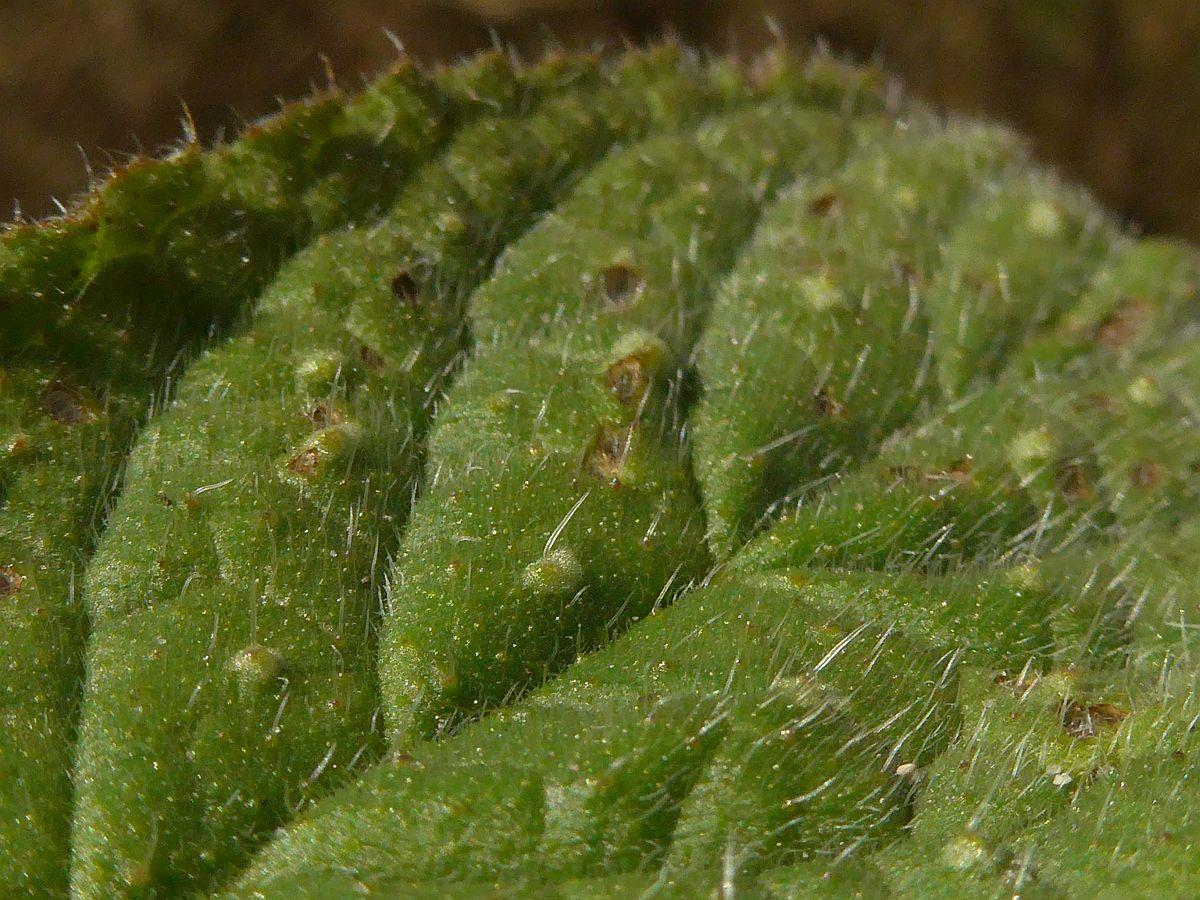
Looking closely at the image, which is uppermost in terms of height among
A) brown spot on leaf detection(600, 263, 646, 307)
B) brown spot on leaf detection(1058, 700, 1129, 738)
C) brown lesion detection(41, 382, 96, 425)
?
brown spot on leaf detection(600, 263, 646, 307)

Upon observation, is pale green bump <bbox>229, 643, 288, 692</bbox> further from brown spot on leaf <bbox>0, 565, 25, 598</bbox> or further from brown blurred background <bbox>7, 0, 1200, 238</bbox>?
brown blurred background <bbox>7, 0, 1200, 238</bbox>

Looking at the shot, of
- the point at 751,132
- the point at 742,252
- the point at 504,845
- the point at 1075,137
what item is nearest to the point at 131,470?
the point at 504,845

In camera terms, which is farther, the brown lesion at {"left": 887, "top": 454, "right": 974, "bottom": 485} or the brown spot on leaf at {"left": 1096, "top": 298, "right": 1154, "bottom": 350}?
the brown spot on leaf at {"left": 1096, "top": 298, "right": 1154, "bottom": 350}

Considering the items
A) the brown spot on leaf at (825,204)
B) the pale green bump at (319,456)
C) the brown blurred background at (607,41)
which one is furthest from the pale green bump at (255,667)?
the brown blurred background at (607,41)

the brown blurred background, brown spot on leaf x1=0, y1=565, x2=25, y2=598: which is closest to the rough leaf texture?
brown spot on leaf x1=0, y1=565, x2=25, y2=598

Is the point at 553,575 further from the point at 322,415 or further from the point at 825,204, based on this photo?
the point at 825,204

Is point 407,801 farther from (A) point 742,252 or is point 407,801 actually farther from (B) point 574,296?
(A) point 742,252

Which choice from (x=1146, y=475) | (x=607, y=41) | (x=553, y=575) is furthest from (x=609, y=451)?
(x=607, y=41)

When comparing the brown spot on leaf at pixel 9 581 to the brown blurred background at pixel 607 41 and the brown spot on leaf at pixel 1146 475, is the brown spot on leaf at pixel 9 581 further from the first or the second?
the brown blurred background at pixel 607 41
